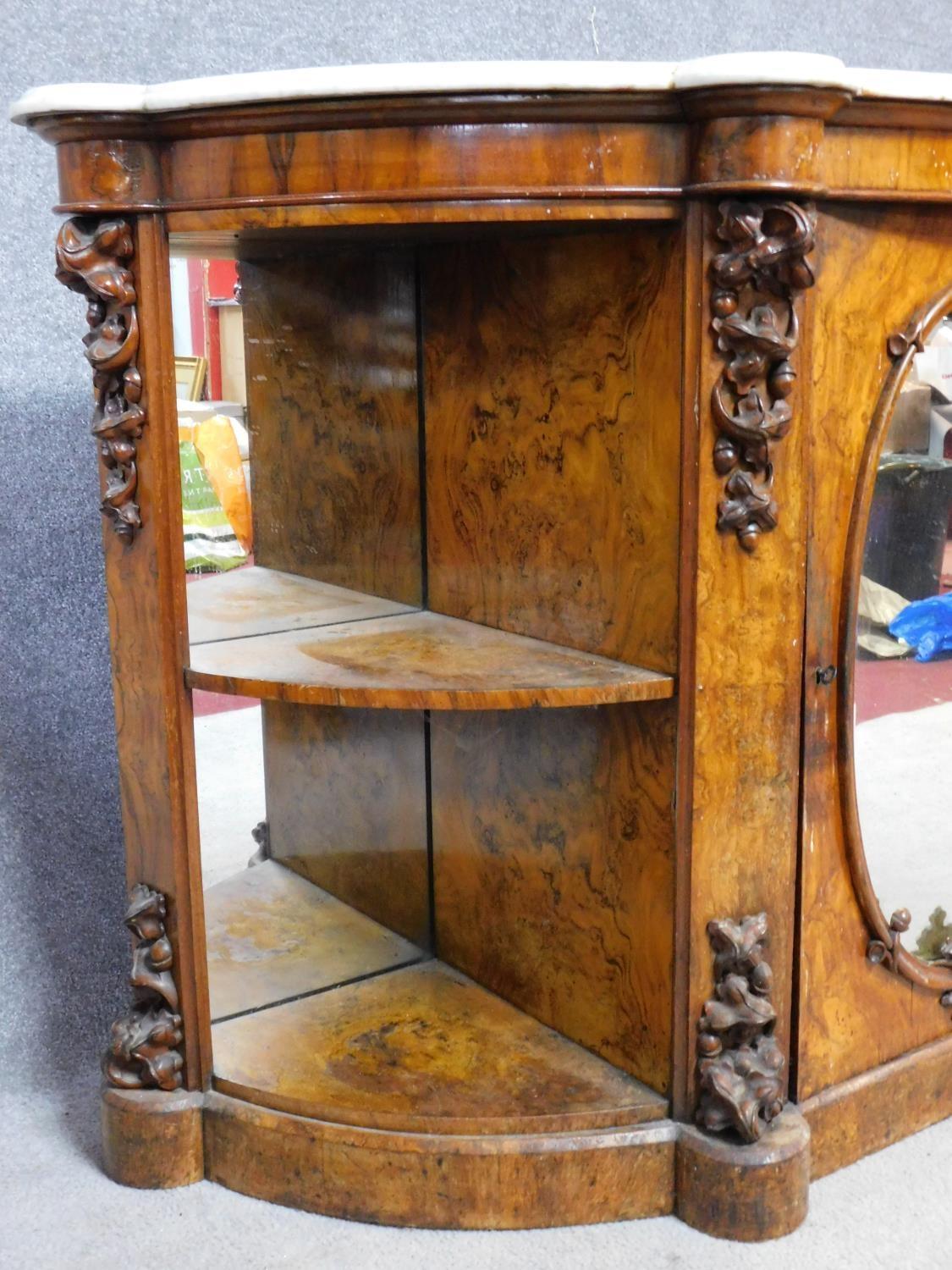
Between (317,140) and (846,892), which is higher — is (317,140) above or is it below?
above

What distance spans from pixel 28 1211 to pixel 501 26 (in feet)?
5.63

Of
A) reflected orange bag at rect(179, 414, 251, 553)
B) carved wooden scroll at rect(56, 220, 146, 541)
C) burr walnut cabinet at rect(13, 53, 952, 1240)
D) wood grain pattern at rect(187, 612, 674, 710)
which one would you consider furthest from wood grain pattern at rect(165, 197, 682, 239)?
→ wood grain pattern at rect(187, 612, 674, 710)

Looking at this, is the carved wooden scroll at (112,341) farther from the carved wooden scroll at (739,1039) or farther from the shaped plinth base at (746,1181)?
the shaped plinth base at (746,1181)

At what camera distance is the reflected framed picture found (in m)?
1.64

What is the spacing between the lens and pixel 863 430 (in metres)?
1.60

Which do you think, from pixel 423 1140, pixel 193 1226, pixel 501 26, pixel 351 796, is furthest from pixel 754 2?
pixel 193 1226

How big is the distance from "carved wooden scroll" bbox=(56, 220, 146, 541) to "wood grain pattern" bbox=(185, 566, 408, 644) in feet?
0.76

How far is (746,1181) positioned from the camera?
1604 mm

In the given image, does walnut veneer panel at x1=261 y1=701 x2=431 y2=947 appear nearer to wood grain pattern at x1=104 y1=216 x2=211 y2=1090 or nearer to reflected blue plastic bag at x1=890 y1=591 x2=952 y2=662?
wood grain pattern at x1=104 y1=216 x2=211 y2=1090

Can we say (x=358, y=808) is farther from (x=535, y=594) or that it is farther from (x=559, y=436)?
(x=559, y=436)

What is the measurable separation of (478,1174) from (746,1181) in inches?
11.3

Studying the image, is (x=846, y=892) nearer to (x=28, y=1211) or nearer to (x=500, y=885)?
(x=500, y=885)

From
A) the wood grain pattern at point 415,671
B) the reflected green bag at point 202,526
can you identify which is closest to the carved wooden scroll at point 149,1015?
the wood grain pattern at point 415,671

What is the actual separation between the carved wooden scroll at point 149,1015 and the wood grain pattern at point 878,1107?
0.72m
